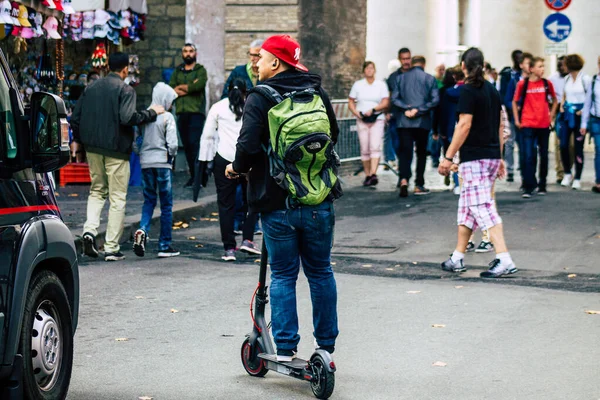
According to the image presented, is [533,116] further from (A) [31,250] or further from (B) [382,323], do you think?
(A) [31,250]

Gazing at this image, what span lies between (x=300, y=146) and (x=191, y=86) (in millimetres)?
12092

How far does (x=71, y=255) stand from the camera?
5.97 m

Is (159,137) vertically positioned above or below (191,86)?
below

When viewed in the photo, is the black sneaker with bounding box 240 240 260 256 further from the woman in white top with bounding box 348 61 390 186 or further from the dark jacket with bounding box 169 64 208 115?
the woman in white top with bounding box 348 61 390 186

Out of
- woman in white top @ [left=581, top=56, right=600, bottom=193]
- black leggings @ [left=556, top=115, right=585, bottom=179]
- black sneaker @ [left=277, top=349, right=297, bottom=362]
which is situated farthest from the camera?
black leggings @ [left=556, top=115, right=585, bottom=179]

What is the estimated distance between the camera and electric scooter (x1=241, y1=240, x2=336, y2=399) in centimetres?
601

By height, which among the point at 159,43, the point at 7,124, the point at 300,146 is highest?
the point at 159,43

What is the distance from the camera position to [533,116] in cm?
1642

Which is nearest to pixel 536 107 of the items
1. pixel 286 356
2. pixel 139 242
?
pixel 139 242

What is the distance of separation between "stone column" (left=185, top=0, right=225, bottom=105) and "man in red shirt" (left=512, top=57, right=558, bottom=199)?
19.1 feet

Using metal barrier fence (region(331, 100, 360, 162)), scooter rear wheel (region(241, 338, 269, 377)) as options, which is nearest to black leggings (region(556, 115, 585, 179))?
metal barrier fence (region(331, 100, 360, 162))

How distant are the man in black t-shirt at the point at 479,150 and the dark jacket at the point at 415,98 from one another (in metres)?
6.74

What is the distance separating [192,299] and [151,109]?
2.64 metres

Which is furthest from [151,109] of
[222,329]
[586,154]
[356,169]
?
[586,154]
